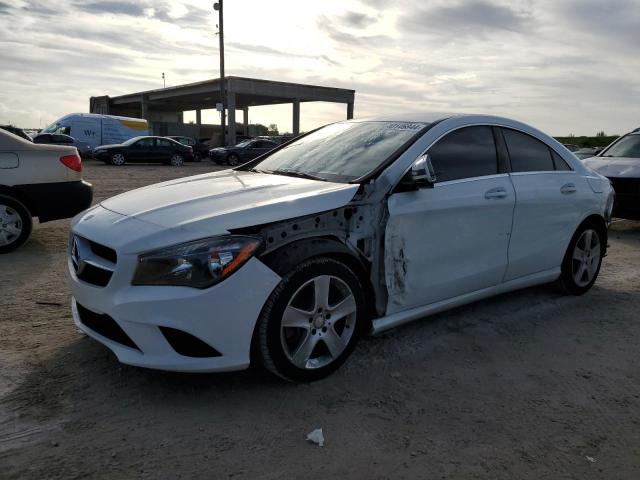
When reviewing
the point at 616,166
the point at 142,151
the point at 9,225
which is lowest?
the point at 142,151

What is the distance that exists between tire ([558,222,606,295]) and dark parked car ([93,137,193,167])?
69.2ft

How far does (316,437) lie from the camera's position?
2600 mm

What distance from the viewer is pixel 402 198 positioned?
336cm

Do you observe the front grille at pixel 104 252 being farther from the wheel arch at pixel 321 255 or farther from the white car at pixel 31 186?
the white car at pixel 31 186

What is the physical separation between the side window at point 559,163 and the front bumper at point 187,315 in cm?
295

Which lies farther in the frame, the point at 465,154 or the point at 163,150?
the point at 163,150

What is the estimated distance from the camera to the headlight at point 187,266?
270 centimetres

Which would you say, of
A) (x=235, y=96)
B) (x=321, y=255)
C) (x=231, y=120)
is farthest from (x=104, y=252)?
(x=235, y=96)

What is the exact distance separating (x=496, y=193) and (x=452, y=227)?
1.80ft

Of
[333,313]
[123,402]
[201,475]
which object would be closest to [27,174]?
[123,402]

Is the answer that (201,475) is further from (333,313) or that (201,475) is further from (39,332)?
(39,332)

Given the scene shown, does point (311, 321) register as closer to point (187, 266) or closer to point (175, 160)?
point (187, 266)

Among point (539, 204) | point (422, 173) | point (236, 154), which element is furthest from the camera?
point (236, 154)

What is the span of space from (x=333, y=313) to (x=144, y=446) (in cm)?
120
